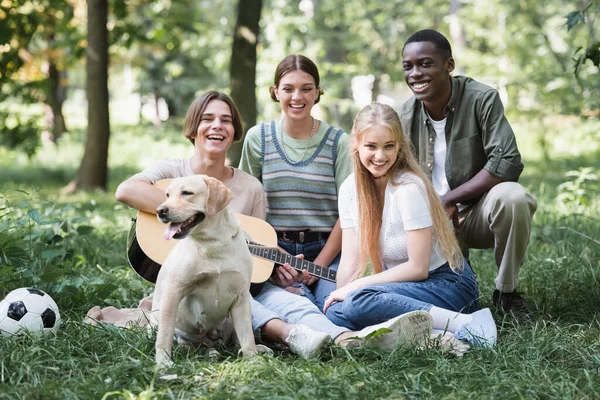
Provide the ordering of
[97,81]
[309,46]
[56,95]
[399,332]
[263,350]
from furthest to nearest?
1. [309,46]
2. [56,95]
3. [97,81]
4. [263,350]
5. [399,332]

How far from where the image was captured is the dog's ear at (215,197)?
320cm

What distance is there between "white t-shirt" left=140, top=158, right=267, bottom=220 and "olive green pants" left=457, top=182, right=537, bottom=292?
1314 millimetres

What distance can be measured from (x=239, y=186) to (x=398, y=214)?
3.19 feet

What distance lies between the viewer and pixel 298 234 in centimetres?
446

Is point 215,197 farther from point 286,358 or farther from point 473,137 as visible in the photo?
point 473,137

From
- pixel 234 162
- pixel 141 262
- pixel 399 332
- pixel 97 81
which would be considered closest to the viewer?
pixel 399 332

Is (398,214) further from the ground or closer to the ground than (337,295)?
further from the ground

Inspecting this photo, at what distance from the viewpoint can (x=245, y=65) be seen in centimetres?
901

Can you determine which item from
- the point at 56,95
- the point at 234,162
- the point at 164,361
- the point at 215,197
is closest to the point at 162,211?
the point at 215,197

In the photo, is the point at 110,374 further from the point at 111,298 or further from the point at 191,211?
the point at 111,298

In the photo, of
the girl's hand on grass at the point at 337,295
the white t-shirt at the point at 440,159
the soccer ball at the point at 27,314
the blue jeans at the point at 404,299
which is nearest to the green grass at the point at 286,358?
the soccer ball at the point at 27,314

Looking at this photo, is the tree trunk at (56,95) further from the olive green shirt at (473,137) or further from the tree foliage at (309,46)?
the olive green shirt at (473,137)

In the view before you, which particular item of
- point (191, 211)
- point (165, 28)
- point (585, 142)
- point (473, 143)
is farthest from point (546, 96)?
point (191, 211)

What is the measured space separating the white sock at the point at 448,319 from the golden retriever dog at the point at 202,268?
948 millimetres
